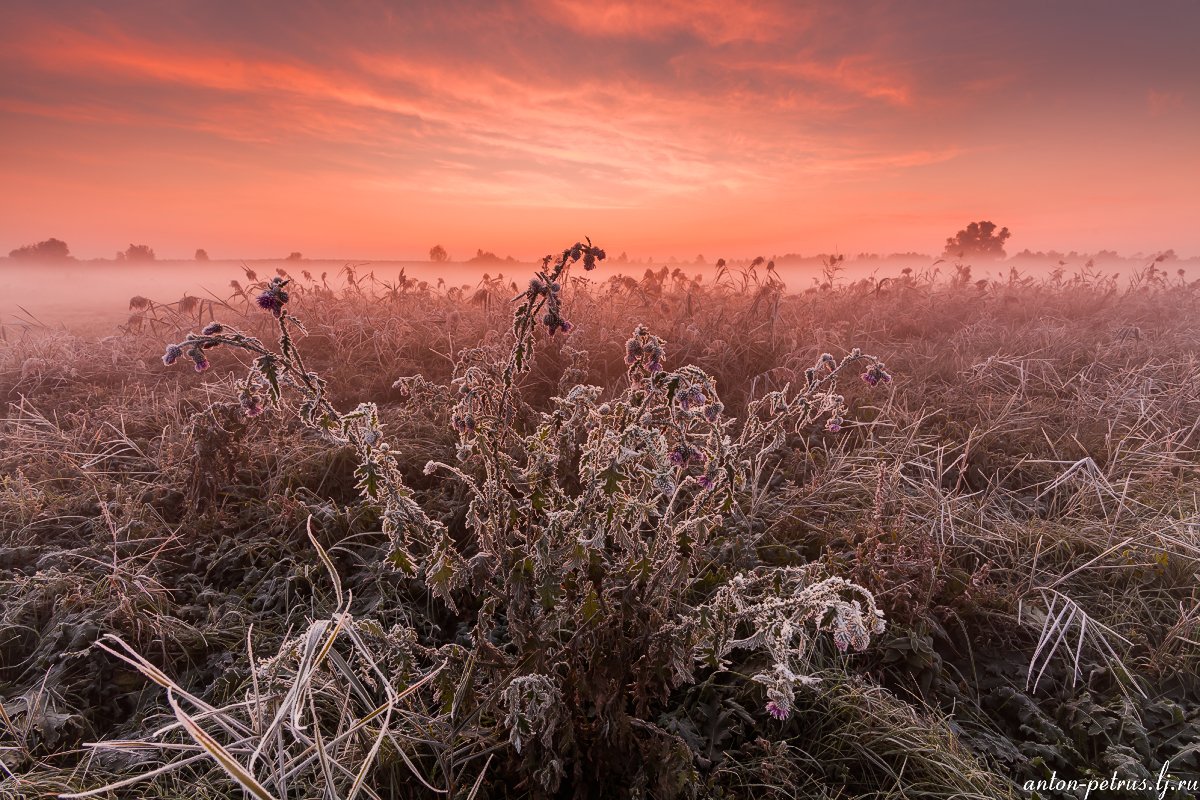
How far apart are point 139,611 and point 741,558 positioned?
2665 millimetres

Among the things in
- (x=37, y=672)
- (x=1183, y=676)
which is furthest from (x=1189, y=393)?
(x=37, y=672)

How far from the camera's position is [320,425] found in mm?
1626

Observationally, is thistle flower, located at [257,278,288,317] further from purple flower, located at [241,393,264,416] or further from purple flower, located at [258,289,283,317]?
purple flower, located at [241,393,264,416]

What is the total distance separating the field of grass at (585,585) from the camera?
1670mm

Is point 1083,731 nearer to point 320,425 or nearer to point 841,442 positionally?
point 841,442

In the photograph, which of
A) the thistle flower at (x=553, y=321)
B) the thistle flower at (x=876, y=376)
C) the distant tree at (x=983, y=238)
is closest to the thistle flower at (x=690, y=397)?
the thistle flower at (x=553, y=321)

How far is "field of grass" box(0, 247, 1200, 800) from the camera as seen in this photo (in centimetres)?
167

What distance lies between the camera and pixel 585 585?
1877mm

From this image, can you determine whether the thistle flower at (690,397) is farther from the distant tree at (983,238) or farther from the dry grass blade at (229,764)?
the distant tree at (983,238)

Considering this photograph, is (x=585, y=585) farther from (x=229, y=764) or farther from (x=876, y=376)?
(x=876, y=376)

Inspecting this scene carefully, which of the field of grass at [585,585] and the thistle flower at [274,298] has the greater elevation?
the thistle flower at [274,298]

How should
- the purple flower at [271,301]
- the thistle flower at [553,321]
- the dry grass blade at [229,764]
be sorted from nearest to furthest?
the dry grass blade at [229,764] < the purple flower at [271,301] < the thistle flower at [553,321]

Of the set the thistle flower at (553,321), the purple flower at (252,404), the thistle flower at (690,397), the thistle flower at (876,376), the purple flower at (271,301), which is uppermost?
the purple flower at (271,301)

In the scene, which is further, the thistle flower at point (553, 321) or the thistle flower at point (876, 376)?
the thistle flower at point (876, 376)
